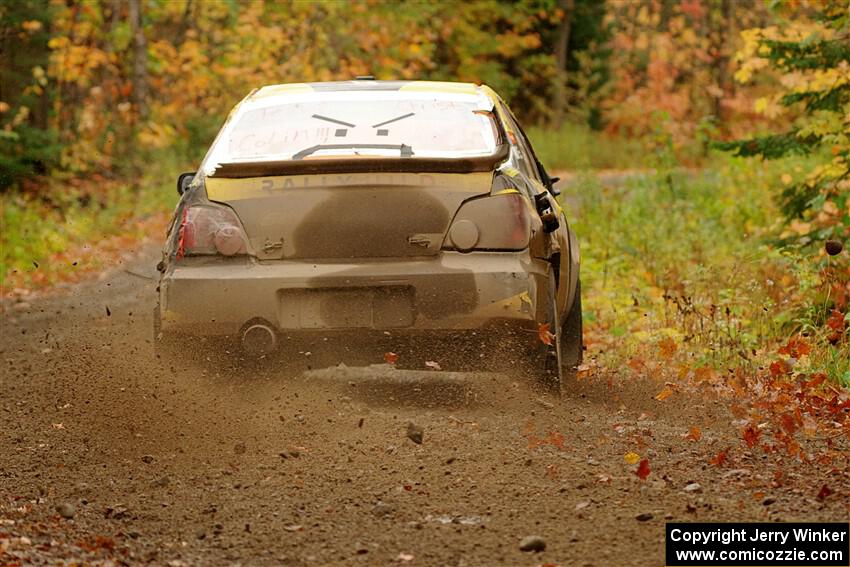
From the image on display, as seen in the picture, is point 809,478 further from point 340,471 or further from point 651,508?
point 340,471

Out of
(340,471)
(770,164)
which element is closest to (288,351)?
(340,471)

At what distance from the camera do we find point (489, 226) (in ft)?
20.2

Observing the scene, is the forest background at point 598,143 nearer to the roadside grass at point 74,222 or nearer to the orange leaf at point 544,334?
the roadside grass at point 74,222

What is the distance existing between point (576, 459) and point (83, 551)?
2.08 meters

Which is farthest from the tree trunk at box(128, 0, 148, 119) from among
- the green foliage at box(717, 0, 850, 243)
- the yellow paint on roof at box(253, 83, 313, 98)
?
the yellow paint on roof at box(253, 83, 313, 98)

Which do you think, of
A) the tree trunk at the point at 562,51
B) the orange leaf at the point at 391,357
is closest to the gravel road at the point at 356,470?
the orange leaf at the point at 391,357

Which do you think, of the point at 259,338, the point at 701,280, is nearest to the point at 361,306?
the point at 259,338

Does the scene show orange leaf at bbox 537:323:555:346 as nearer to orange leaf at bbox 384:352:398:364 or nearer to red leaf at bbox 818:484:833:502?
orange leaf at bbox 384:352:398:364

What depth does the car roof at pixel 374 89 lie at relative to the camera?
7.24 m

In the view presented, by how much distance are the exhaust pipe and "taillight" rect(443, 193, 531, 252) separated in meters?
0.91

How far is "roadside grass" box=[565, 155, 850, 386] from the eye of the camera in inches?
304

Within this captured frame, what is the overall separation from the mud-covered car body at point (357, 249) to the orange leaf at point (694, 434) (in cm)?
78

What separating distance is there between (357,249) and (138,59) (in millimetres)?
17586

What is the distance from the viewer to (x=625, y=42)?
52656mm
